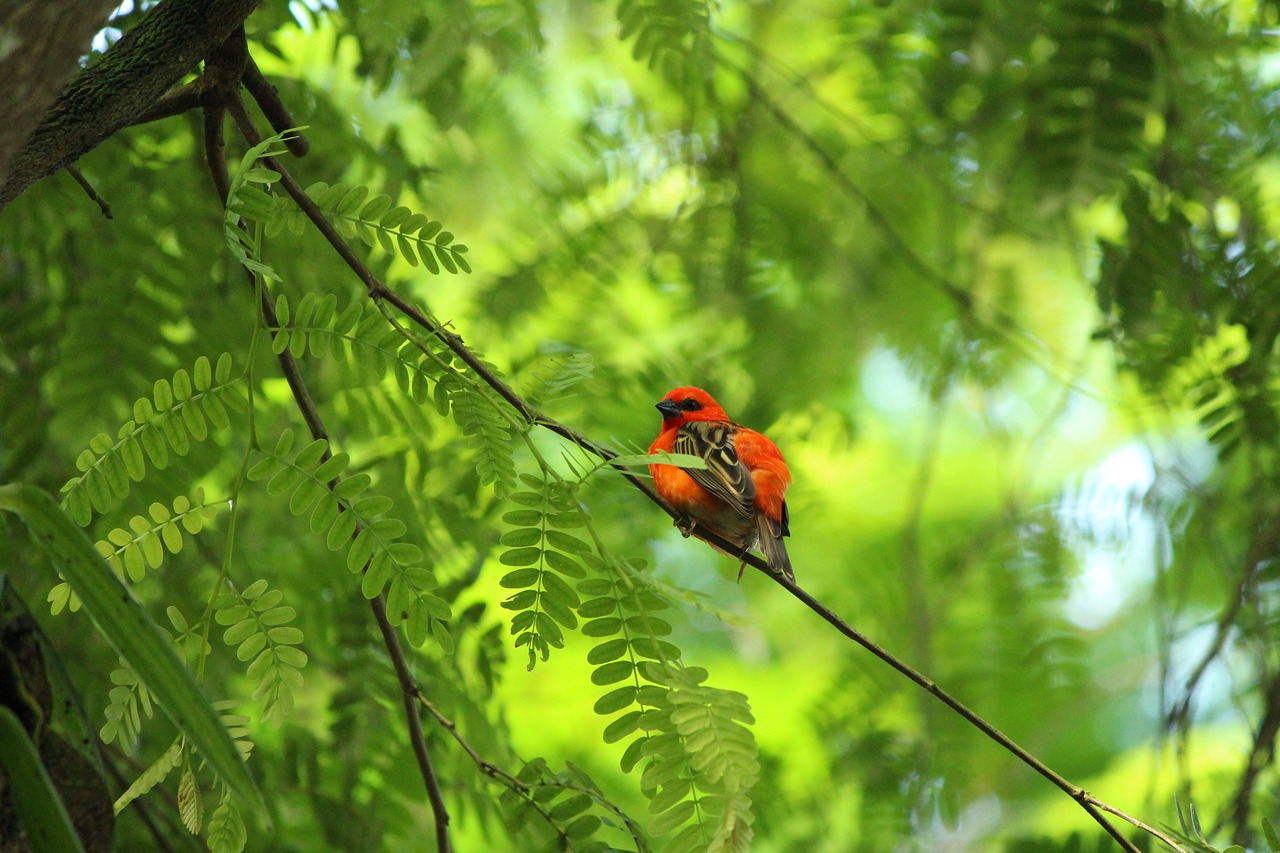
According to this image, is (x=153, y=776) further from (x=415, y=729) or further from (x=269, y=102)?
(x=269, y=102)

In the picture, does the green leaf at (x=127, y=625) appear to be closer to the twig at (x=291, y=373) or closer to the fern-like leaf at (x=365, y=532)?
the fern-like leaf at (x=365, y=532)

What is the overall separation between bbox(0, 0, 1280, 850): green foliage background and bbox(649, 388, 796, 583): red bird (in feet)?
1.09

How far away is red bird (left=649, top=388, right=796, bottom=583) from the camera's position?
3.54m

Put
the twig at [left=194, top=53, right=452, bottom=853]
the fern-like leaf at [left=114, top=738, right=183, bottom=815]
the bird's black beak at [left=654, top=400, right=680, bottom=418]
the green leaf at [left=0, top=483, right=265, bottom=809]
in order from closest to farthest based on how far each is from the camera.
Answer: the green leaf at [left=0, top=483, right=265, bottom=809], the fern-like leaf at [left=114, top=738, right=183, bottom=815], the twig at [left=194, top=53, right=452, bottom=853], the bird's black beak at [left=654, top=400, right=680, bottom=418]

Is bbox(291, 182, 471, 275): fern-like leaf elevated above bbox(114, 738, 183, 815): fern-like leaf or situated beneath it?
elevated above

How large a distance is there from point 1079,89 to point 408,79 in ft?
8.47

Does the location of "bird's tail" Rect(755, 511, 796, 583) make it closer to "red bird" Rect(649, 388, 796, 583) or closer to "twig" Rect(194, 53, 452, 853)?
"red bird" Rect(649, 388, 796, 583)

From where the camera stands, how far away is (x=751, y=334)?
5.45 m

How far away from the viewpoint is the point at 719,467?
3.59 meters

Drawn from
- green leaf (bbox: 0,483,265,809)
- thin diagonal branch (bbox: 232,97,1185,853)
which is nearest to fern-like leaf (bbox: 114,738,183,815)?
green leaf (bbox: 0,483,265,809)

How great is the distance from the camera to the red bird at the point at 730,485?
3541 mm

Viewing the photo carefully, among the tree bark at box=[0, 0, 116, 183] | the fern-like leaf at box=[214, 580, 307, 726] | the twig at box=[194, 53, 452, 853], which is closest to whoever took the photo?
the tree bark at box=[0, 0, 116, 183]

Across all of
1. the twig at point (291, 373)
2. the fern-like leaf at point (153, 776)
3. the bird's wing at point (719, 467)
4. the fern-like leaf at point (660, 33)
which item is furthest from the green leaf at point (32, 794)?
the fern-like leaf at point (660, 33)

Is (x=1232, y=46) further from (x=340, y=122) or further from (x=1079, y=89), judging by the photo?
(x=340, y=122)
